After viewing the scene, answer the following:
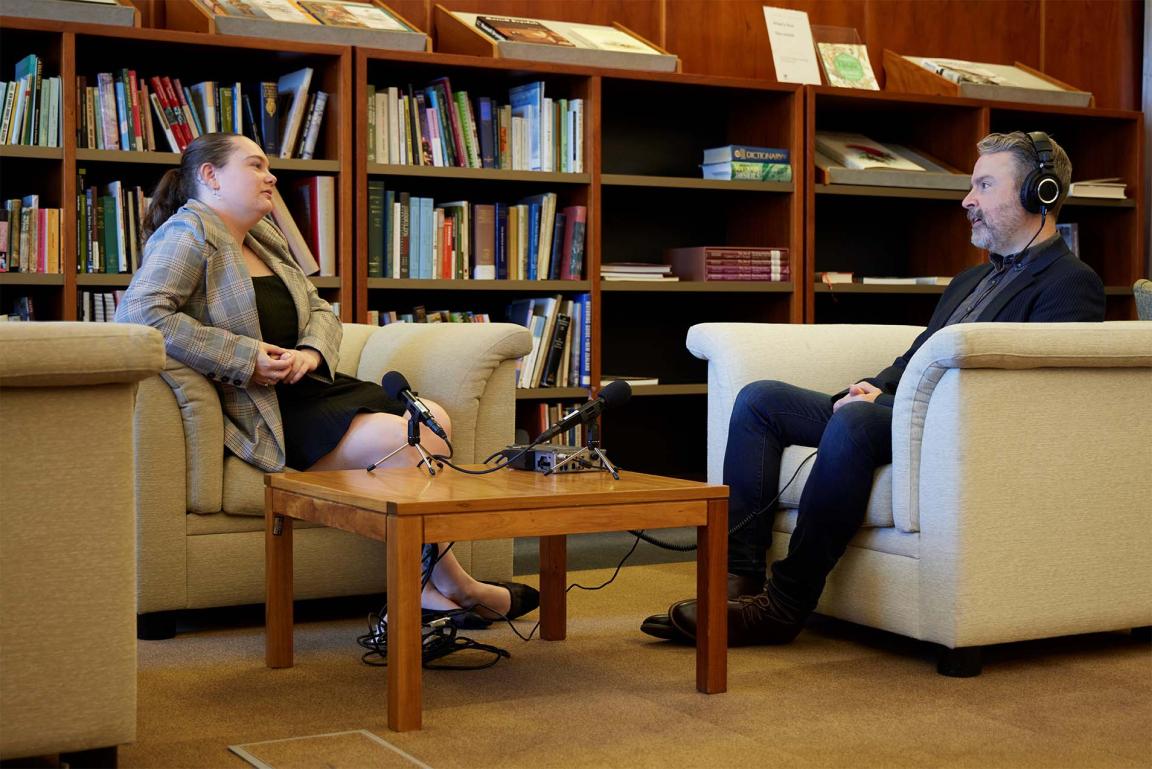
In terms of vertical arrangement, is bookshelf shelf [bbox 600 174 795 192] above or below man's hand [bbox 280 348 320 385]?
above

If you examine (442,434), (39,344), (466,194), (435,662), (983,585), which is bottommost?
(435,662)

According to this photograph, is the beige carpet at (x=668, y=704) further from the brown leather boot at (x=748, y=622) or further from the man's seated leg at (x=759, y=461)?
the man's seated leg at (x=759, y=461)

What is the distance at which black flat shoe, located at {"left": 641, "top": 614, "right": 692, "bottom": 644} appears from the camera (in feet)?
8.98

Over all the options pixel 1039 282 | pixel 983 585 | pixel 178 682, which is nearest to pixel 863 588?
pixel 983 585

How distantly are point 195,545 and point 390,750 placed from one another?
39.7 inches

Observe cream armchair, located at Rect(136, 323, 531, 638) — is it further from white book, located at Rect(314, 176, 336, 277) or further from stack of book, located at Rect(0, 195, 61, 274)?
stack of book, located at Rect(0, 195, 61, 274)

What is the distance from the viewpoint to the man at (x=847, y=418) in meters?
2.65

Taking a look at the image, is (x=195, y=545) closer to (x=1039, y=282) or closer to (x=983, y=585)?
(x=983, y=585)

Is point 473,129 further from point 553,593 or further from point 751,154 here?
point 553,593

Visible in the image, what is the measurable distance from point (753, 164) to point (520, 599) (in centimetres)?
207

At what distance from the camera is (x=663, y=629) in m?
2.75

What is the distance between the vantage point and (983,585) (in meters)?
2.51

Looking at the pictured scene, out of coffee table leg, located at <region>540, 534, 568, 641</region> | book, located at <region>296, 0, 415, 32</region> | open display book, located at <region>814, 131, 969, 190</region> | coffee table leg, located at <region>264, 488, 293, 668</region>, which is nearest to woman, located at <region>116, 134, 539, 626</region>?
coffee table leg, located at <region>540, 534, 568, 641</region>

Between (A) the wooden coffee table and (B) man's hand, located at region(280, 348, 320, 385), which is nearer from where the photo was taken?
(A) the wooden coffee table
